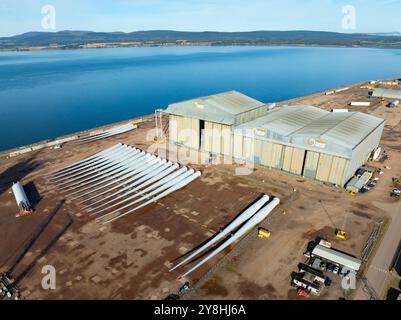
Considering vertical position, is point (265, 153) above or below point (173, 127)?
below

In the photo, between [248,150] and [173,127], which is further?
[173,127]

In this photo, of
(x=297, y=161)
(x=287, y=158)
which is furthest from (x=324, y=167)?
(x=287, y=158)

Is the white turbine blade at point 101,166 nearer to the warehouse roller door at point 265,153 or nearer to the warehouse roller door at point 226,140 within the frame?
the warehouse roller door at point 226,140

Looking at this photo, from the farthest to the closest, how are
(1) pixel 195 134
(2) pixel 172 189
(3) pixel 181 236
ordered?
1. (1) pixel 195 134
2. (2) pixel 172 189
3. (3) pixel 181 236

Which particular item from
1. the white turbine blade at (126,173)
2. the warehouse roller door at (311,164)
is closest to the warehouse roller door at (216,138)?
the white turbine blade at (126,173)

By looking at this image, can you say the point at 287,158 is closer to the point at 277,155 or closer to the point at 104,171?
the point at 277,155
